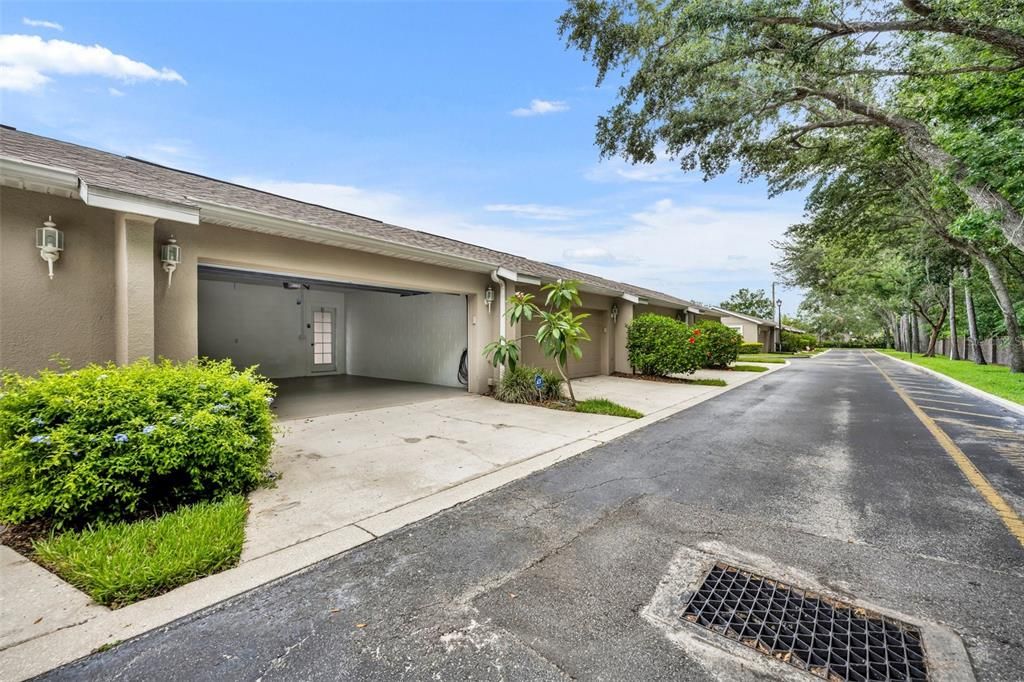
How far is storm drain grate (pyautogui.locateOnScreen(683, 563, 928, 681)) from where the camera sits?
187cm

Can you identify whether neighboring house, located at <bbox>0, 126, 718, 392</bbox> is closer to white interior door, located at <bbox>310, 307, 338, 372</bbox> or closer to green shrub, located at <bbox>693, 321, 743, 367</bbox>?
white interior door, located at <bbox>310, 307, 338, 372</bbox>

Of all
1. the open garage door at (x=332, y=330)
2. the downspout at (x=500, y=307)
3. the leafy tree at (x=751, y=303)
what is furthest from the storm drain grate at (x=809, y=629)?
the leafy tree at (x=751, y=303)

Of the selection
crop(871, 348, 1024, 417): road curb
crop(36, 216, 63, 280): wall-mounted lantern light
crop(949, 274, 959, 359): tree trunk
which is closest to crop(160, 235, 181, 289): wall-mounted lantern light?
crop(36, 216, 63, 280): wall-mounted lantern light

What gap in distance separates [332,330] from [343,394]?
17.7ft

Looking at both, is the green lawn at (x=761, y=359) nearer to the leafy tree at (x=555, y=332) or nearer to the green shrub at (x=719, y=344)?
the green shrub at (x=719, y=344)

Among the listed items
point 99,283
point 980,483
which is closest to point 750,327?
point 980,483

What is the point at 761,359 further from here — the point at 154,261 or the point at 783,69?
the point at 154,261

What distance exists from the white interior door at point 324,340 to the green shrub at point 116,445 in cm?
1071

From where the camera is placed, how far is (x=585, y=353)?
13836mm

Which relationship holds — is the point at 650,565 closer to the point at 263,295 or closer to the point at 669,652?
the point at 669,652

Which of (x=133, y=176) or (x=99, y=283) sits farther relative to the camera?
(x=133, y=176)

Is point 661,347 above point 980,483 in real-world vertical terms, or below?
above

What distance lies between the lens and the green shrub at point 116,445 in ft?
9.61

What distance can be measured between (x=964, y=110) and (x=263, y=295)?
17405 millimetres
